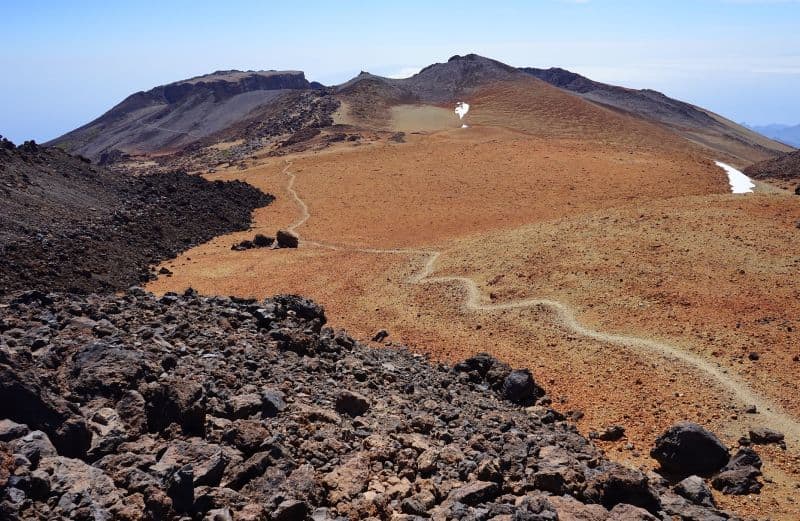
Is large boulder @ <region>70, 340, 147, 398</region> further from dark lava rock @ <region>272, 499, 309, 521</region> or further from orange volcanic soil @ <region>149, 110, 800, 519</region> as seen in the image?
orange volcanic soil @ <region>149, 110, 800, 519</region>

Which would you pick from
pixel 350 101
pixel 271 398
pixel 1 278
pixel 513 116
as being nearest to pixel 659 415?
pixel 271 398

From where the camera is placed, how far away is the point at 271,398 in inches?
417

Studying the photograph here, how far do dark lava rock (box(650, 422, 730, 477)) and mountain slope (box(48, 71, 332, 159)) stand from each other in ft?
240

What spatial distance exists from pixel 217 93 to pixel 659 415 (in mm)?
104794

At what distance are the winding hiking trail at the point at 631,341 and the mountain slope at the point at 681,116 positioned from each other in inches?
2381

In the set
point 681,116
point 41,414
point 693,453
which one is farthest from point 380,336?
point 681,116

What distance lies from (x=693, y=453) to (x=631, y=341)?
564 centimetres

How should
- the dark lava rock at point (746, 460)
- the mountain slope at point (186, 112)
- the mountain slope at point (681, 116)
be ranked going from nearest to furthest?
1. the dark lava rock at point (746, 460)
2. the mountain slope at point (681, 116)
3. the mountain slope at point (186, 112)

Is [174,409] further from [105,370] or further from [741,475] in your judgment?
[741,475]

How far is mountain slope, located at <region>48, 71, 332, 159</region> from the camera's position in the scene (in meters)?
89.9

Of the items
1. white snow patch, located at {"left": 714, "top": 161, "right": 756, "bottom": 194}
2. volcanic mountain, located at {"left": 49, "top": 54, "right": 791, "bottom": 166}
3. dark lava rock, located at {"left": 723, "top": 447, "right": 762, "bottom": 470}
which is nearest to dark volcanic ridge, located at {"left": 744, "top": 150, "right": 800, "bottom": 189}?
white snow patch, located at {"left": 714, "top": 161, "right": 756, "bottom": 194}

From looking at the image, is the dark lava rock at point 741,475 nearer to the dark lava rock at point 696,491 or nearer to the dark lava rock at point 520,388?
the dark lava rock at point 696,491

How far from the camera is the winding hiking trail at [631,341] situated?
43.0 feet

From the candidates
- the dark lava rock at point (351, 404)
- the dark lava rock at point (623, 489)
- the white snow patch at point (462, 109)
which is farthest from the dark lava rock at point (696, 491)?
the white snow patch at point (462, 109)
